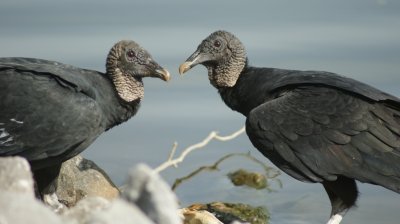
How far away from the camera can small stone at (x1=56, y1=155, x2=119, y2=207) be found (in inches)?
309

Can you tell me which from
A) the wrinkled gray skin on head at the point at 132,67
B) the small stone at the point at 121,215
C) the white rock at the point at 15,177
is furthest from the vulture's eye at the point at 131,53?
the small stone at the point at 121,215

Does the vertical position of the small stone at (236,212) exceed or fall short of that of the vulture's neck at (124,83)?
it falls short

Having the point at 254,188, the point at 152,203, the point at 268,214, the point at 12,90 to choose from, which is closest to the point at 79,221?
the point at 152,203

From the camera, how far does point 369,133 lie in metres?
7.20

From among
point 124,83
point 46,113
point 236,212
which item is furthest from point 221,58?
point 46,113

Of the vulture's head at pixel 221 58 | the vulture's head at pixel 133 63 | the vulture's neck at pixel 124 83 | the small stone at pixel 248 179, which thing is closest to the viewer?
the vulture's neck at pixel 124 83

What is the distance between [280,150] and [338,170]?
15.9 inches

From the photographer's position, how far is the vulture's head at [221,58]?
809 centimetres

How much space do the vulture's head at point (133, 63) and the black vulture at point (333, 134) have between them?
0.77m

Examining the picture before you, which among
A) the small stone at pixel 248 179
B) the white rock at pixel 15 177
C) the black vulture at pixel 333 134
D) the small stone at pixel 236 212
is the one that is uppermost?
the white rock at pixel 15 177

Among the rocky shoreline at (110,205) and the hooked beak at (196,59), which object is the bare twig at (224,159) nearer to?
the hooked beak at (196,59)

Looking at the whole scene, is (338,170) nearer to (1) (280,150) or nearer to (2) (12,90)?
(1) (280,150)

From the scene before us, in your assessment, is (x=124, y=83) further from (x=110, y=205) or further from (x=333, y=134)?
(x=110, y=205)

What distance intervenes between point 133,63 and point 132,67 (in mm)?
31
